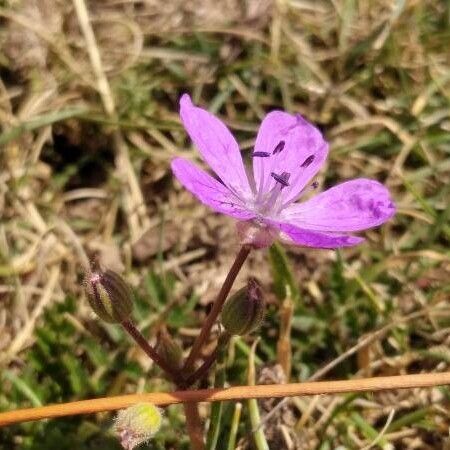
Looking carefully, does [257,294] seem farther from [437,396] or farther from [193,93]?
[193,93]

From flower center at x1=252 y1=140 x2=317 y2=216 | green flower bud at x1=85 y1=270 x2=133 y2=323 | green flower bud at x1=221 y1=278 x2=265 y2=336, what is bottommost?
green flower bud at x1=221 y1=278 x2=265 y2=336

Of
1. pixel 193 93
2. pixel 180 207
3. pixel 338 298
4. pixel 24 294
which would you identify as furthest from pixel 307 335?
pixel 193 93

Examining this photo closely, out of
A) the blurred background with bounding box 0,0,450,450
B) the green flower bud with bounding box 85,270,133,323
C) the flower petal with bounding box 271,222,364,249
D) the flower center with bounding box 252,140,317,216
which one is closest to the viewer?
the flower petal with bounding box 271,222,364,249

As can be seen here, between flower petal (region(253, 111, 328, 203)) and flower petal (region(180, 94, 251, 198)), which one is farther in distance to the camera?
flower petal (region(253, 111, 328, 203))

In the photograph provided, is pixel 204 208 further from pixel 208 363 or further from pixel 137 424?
pixel 137 424

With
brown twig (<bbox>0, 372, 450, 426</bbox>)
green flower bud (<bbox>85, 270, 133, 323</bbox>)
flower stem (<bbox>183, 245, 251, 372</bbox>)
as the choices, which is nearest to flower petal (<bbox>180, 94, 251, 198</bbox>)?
flower stem (<bbox>183, 245, 251, 372</bbox>)

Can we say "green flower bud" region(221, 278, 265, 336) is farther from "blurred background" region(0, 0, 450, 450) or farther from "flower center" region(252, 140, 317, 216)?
"blurred background" region(0, 0, 450, 450)

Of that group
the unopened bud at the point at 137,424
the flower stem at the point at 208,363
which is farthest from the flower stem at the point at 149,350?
the unopened bud at the point at 137,424
